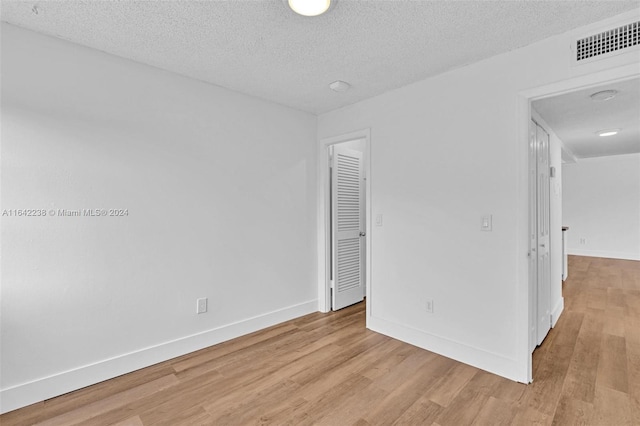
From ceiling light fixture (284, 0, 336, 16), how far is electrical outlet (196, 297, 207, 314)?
7.96ft

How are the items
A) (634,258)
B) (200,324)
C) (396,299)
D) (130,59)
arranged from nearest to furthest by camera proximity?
(130,59) → (200,324) → (396,299) → (634,258)

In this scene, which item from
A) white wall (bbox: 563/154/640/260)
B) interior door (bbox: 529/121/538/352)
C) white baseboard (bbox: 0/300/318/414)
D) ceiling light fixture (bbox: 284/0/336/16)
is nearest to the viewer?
ceiling light fixture (bbox: 284/0/336/16)

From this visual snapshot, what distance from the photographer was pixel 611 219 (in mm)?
7102

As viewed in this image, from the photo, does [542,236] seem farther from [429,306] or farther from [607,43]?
[607,43]

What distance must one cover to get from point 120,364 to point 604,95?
4.60 metres

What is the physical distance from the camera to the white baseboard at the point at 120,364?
1.96 metres

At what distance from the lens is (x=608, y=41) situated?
1909mm

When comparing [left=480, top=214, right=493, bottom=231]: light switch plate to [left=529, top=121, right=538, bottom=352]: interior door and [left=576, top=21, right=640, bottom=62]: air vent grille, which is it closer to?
[left=529, top=121, right=538, bottom=352]: interior door

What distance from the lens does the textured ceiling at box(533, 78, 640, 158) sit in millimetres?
2614

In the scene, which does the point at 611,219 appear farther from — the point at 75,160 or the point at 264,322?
the point at 75,160

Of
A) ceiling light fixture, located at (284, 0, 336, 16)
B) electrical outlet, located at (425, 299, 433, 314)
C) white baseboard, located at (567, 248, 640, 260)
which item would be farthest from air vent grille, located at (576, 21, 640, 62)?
white baseboard, located at (567, 248, 640, 260)

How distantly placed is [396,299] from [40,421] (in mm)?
2754

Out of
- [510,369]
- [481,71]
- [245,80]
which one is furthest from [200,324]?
[481,71]

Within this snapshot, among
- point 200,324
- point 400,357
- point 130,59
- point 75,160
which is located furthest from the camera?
point 200,324
